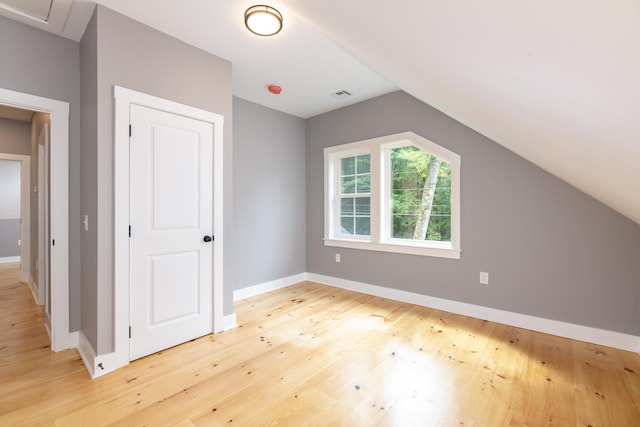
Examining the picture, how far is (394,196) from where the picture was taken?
3807 mm

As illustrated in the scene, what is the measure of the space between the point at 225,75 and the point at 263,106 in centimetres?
125

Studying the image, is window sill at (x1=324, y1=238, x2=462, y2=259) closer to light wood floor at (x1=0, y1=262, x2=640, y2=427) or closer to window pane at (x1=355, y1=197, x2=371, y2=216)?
window pane at (x1=355, y1=197, x2=371, y2=216)

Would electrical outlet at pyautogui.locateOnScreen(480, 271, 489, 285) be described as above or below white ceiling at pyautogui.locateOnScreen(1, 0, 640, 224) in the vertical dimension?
below

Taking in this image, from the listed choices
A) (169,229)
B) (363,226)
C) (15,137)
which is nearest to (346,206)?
(363,226)

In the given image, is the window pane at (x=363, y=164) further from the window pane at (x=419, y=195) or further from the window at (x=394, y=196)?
the window pane at (x=419, y=195)

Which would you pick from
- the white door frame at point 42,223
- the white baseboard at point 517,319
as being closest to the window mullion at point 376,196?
the white baseboard at point 517,319

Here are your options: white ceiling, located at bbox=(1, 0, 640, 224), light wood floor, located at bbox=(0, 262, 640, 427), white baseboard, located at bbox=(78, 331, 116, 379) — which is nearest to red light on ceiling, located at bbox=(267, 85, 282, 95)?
white ceiling, located at bbox=(1, 0, 640, 224)

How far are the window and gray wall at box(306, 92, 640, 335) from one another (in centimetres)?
12

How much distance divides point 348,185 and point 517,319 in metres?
2.57

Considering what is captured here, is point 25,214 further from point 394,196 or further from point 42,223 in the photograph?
point 394,196

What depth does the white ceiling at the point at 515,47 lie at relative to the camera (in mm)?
540

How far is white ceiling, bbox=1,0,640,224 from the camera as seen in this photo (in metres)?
0.54

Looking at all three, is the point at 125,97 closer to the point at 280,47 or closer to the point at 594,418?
the point at 280,47

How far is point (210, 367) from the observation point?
2111 mm
